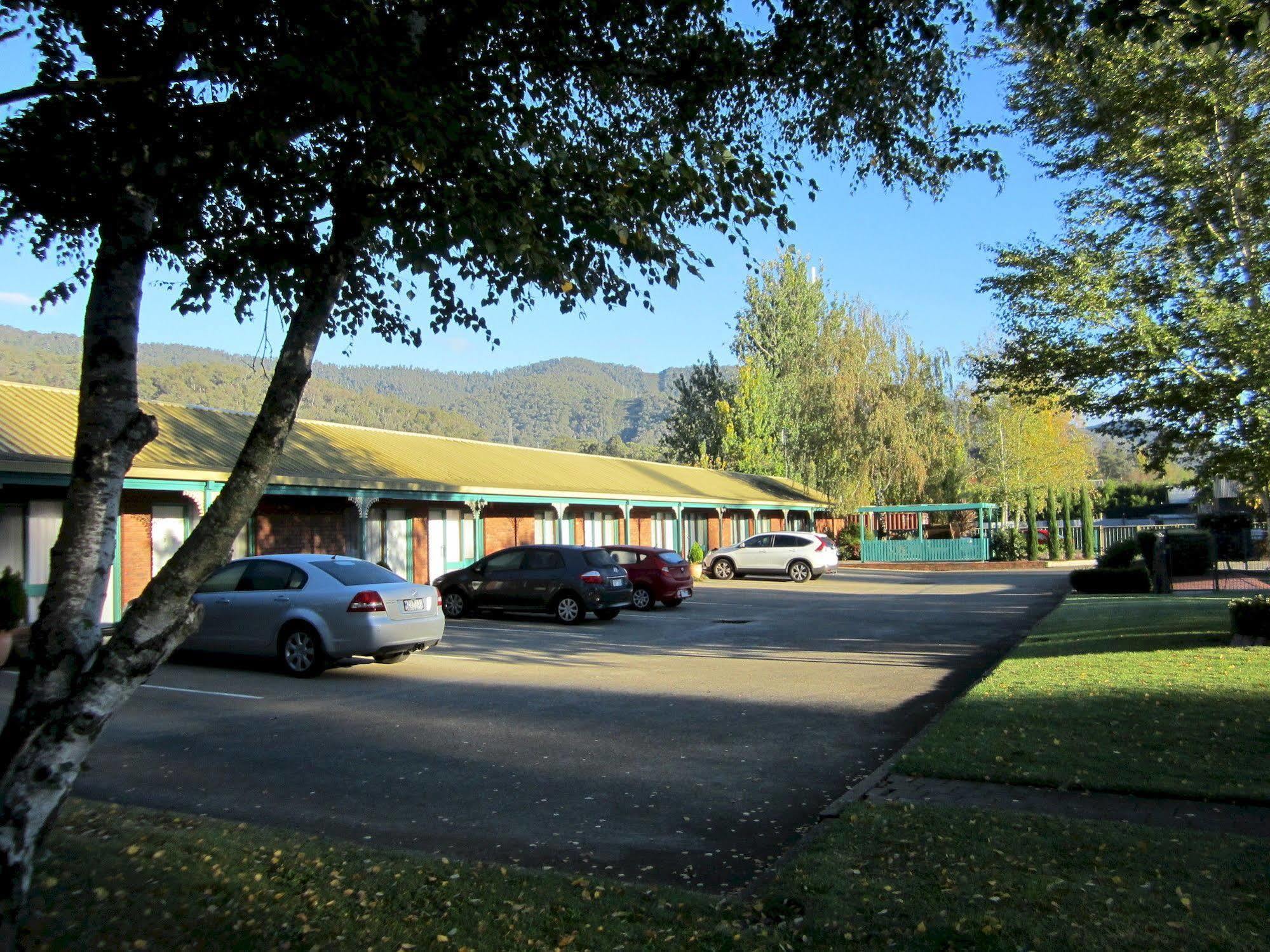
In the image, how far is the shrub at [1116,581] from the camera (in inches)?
951

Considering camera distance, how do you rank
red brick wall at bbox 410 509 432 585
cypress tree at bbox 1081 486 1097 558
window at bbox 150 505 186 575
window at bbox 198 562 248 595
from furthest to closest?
cypress tree at bbox 1081 486 1097 558, red brick wall at bbox 410 509 432 585, window at bbox 150 505 186 575, window at bbox 198 562 248 595

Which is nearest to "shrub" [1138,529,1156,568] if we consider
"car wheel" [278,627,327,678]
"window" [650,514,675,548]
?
"window" [650,514,675,548]

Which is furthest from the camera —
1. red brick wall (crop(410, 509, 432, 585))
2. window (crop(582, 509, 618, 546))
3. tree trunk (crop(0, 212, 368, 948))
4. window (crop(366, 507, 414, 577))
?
window (crop(582, 509, 618, 546))

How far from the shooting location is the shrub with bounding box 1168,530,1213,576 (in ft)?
100

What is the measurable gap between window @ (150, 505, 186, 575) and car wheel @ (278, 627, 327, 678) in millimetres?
8035

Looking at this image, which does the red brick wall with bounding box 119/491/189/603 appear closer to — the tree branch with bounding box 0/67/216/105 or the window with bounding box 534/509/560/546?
the window with bounding box 534/509/560/546

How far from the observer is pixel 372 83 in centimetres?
555

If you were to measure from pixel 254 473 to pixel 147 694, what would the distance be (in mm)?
7514

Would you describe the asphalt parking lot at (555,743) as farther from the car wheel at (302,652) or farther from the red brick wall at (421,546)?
the red brick wall at (421,546)

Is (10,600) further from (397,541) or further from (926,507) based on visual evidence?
(926,507)

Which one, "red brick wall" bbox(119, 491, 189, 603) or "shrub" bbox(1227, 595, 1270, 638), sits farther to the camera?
"red brick wall" bbox(119, 491, 189, 603)

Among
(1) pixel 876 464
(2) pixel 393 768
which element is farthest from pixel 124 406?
(1) pixel 876 464

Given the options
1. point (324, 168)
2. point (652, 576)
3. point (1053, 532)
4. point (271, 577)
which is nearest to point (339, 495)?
point (652, 576)

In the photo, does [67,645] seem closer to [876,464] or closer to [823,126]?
[823,126]
